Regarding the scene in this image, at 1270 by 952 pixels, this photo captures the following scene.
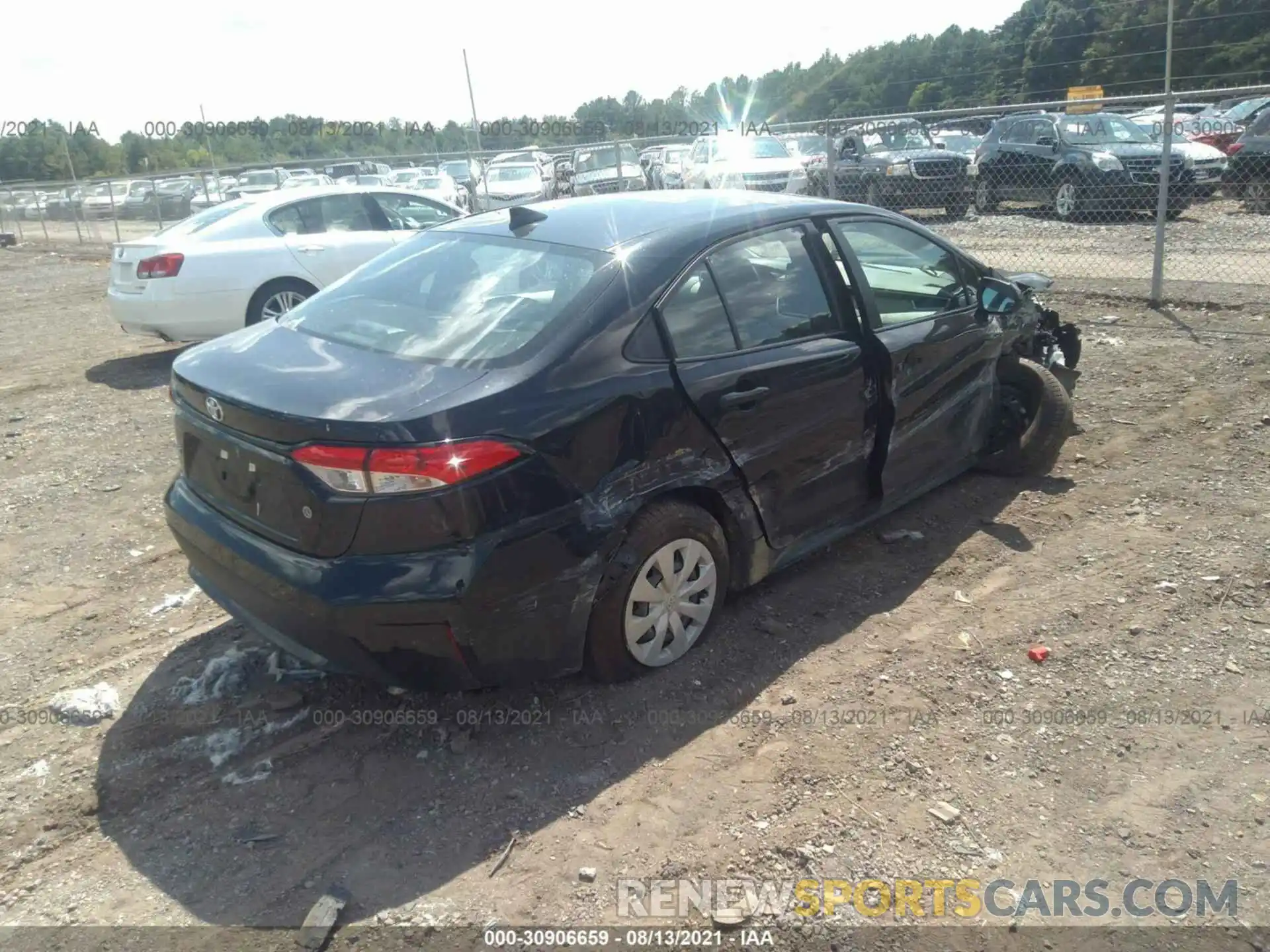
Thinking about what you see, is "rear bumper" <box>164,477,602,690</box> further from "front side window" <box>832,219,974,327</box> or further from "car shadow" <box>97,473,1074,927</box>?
"front side window" <box>832,219,974,327</box>

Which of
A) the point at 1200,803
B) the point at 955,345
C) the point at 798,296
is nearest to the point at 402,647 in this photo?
the point at 798,296

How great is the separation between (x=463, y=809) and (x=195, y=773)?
0.94 m

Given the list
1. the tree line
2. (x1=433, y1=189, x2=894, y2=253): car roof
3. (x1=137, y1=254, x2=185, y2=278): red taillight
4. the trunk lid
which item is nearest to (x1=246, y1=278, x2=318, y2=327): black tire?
(x1=137, y1=254, x2=185, y2=278): red taillight

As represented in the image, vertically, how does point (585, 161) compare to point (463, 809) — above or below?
above

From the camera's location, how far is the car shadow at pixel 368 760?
2748mm

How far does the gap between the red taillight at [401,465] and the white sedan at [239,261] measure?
5.84 metres

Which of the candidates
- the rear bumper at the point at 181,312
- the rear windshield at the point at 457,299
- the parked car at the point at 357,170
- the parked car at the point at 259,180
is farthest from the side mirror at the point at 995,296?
the parked car at the point at 259,180

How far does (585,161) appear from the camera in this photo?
18.1 meters

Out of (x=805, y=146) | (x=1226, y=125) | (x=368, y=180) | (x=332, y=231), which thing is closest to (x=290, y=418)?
(x=332, y=231)

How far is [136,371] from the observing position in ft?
28.9

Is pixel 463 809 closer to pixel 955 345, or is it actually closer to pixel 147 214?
pixel 955 345

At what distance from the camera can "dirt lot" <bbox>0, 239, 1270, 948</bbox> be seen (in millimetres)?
2707

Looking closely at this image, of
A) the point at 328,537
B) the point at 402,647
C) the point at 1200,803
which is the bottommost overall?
the point at 1200,803

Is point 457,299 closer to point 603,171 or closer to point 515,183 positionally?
point 603,171
